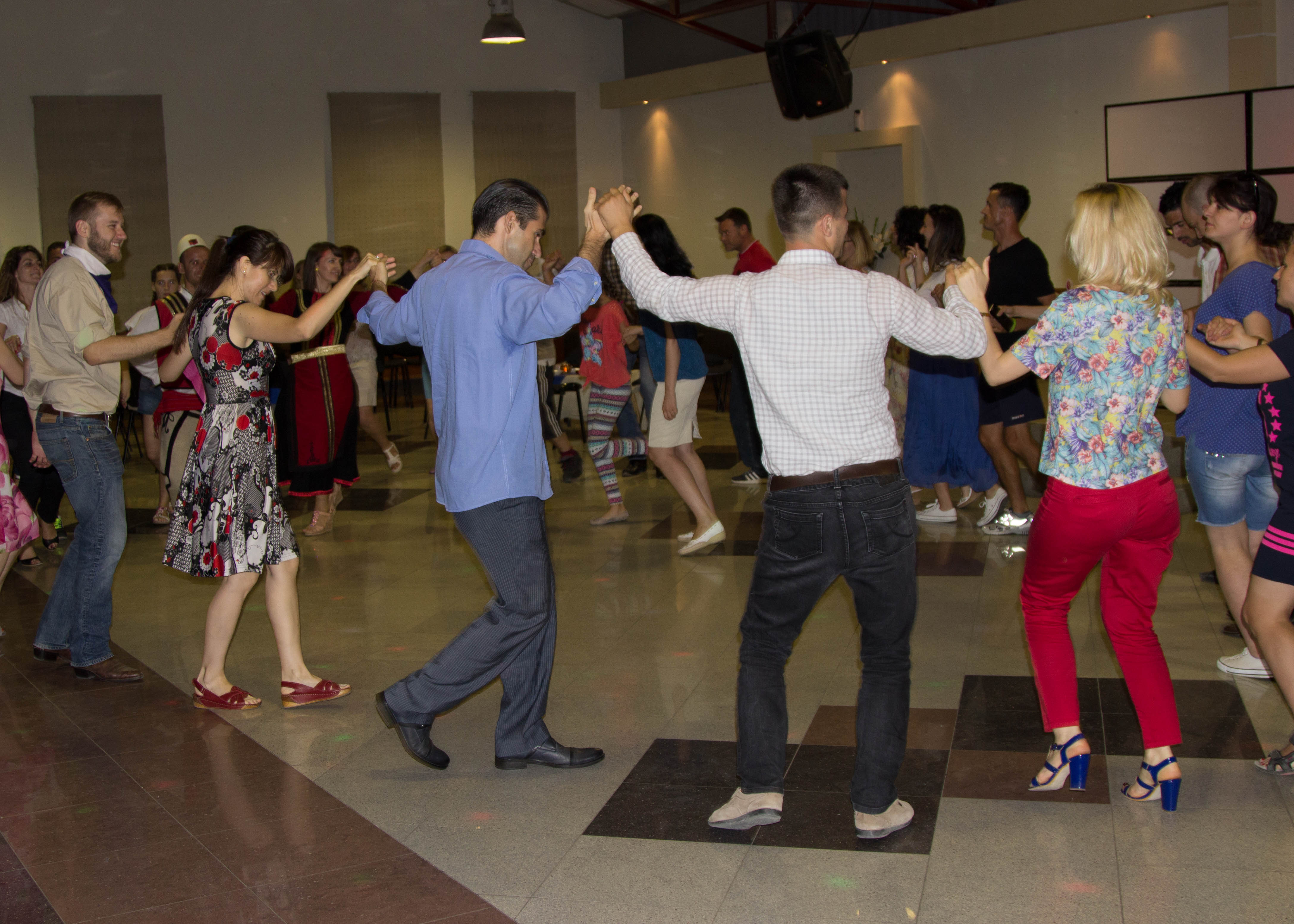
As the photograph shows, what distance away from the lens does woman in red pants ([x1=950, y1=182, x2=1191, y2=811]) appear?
256cm

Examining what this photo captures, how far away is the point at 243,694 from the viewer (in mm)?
3717

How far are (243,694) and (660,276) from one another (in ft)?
6.81

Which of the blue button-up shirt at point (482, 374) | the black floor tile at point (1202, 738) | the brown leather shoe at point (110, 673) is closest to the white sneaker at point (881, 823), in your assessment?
the black floor tile at point (1202, 738)

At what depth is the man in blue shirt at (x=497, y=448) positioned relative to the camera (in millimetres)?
2811

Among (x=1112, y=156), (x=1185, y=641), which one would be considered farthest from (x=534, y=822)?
(x=1112, y=156)

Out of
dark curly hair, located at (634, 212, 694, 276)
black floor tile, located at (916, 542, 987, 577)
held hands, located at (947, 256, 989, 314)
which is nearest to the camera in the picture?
held hands, located at (947, 256, 989, 314)

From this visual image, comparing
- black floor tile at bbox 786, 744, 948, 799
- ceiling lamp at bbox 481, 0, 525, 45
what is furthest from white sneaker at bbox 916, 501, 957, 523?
ceiling lamp at bbox 481, 0, 525, 45

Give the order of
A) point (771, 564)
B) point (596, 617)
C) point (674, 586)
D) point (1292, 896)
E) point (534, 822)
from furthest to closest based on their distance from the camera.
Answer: point (674, 586)
point (596, 617)
point (534, 822)
point (771, 564)
point (1292, 896)

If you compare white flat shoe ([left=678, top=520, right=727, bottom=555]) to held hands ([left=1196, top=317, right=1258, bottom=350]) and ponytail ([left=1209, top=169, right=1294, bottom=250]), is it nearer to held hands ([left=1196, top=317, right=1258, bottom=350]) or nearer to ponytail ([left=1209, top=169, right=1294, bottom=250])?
ponytail ([left=1209, top=169, right=1294, bottom=250])

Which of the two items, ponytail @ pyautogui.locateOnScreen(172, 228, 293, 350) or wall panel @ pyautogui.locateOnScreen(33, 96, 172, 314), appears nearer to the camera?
ponytail @ pyautogui.locateOnScreen(172, 228, 293, 350)

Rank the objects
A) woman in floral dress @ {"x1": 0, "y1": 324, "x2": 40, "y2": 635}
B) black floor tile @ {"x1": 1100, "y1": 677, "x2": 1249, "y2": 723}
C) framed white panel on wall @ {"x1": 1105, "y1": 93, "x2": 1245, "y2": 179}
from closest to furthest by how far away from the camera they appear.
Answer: black floor tile @ {"x1": 1100, "y1": 677, "x2": 1249, "y2": 723}
woman in floral dress @ {"x1": 0, "y1": 324, "x2": 40, "y2": 635}
framed white panel on wall @ {"x1": 1105, "y1": 93, "x2": 1245, "y2": 179}

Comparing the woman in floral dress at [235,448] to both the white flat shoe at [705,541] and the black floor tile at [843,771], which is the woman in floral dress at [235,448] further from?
the white flat shoe at [705,541]

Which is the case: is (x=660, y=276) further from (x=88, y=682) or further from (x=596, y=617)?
(x=88, y=682)

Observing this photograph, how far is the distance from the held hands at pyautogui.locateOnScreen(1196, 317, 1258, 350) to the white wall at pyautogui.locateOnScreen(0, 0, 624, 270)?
11.5 meters
